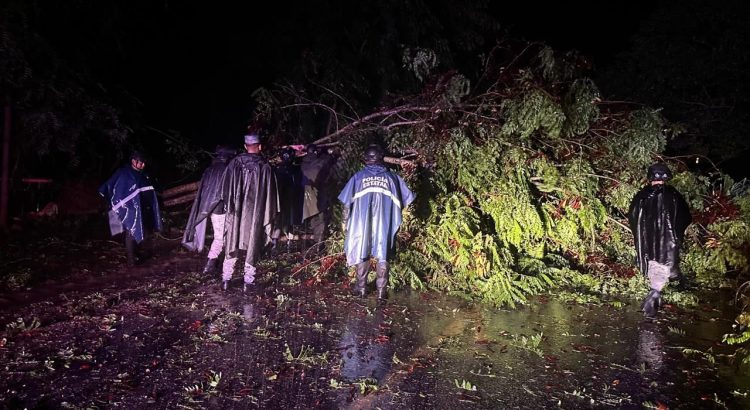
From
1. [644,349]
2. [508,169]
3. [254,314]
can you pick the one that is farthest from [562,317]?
[254,314]

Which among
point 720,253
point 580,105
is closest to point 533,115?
point 580,105

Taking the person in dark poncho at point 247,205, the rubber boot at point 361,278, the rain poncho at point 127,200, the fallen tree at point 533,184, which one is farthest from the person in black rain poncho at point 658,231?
the rain poncho at point 127,200

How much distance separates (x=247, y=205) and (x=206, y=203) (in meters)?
0.68

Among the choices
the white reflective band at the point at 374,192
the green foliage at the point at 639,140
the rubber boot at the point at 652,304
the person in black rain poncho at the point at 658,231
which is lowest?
the rubber boot at the point at 652,304

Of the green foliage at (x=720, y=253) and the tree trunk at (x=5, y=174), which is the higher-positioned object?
the tree trunk at (x=5, y=174)

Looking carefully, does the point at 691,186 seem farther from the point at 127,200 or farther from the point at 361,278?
the point at 127,200

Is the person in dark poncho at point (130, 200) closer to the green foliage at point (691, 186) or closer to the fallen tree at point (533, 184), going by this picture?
the fallen tree at point (533, 184)

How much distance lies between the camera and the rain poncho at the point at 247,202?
6.73 m

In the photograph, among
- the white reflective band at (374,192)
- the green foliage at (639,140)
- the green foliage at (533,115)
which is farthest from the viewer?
the green foliage at (639,140)

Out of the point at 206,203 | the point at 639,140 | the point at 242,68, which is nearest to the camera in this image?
the point at 206,203

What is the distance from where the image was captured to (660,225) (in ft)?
21.1

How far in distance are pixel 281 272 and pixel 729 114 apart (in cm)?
1410

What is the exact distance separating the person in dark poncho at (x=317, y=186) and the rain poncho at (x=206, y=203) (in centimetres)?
161

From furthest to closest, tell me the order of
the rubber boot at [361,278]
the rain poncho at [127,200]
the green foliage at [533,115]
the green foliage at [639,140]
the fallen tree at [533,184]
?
the green foliage at [639,140]
the rain poncho at [127,200]
the green foliage at [533,115]
the fallen tree at [533,184]
the rubber boot at [361,278]
